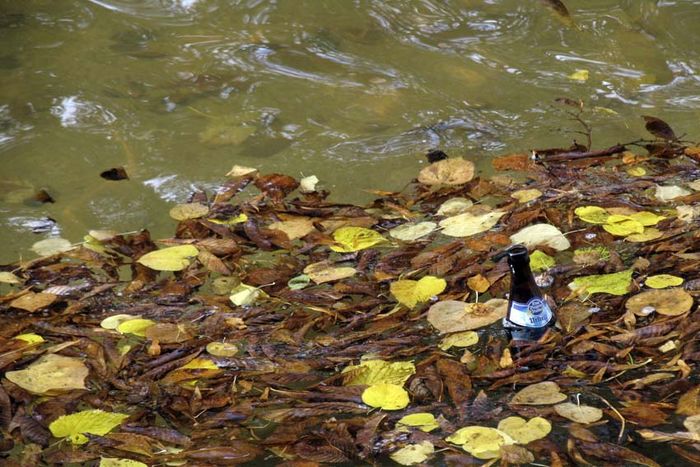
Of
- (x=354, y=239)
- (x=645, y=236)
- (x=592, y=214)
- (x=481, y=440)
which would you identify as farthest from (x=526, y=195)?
(x=481, y=440)

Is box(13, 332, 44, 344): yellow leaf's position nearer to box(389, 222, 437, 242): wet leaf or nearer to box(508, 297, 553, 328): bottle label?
box(389, 222, 437, 242): wet leaf

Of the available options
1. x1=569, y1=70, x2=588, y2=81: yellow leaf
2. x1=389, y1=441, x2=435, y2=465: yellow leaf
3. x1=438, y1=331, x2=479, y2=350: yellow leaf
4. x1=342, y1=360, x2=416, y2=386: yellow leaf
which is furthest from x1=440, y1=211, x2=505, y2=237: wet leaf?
x1=569, y1=70, x2=588, y2=81: yellow leaf

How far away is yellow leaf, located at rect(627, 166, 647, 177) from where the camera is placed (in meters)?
3.58

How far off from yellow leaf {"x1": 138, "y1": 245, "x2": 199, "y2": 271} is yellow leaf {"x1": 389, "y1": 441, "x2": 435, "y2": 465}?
→ 1.33m

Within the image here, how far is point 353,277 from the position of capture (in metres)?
3.04

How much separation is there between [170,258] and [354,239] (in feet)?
2.25

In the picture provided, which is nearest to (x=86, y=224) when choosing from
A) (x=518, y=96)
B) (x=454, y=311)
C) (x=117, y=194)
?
(x=117, y=194)

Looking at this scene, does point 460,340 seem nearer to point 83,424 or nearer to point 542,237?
point 542,237

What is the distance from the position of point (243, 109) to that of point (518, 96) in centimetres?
139

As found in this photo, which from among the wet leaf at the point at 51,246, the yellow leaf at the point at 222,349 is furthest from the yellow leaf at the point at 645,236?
the wet leaf at the point at 51,246

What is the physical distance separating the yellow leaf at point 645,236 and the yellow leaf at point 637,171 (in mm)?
605

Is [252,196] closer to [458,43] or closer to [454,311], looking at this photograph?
[454,311]

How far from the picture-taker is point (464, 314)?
8.73 ft

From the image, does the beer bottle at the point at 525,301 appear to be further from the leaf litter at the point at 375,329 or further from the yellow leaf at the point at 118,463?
the yellow leaf at the point at 118,463
